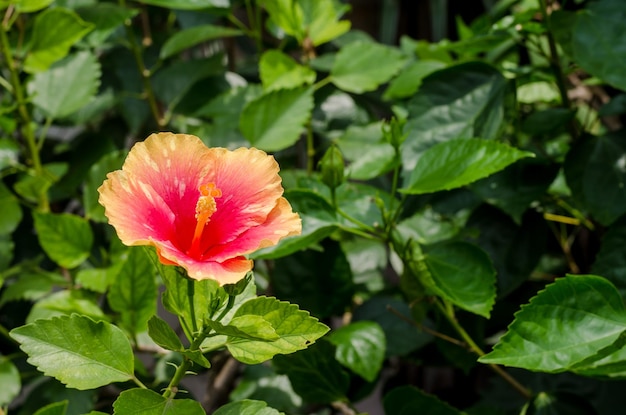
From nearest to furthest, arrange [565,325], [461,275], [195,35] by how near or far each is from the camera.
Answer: [565,325]
[461,275]
[195,35]

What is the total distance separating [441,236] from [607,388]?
31cm

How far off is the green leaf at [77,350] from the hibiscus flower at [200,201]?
9 centimetres

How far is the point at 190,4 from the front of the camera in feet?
3.31

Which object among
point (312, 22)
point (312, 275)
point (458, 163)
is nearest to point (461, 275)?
point (458, 163)

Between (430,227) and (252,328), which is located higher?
(252,328)

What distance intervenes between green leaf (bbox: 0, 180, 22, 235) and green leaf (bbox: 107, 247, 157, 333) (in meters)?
0.28

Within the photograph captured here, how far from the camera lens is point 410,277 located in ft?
2.69

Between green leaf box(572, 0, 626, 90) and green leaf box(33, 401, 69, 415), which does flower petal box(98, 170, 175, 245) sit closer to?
green leaf box(33, 401, 69, 415)

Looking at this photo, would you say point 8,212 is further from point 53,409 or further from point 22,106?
point 53,409

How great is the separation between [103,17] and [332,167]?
0.50 meters

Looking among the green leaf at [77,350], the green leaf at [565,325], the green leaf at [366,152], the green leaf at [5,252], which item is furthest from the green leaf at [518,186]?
the green leaf at [5,252]

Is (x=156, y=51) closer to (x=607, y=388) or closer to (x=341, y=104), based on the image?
(x=341, y=104)

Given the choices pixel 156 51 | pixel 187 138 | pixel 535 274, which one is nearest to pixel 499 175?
pixel 535 274

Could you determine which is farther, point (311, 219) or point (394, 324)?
point (394, 324)
